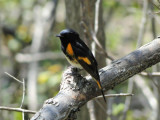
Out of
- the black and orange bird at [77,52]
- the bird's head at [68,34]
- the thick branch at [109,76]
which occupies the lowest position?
the thick branch at [109,76]

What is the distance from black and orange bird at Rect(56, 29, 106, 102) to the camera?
9.45 ft

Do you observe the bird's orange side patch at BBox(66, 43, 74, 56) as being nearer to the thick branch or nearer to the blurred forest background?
the thick branch

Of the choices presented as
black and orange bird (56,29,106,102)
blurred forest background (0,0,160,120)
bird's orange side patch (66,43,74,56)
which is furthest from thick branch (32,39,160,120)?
blurred forest background (0,0,160,120)

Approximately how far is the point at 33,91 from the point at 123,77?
3511 millimetres

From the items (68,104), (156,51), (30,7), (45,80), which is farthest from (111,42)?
(68,104)

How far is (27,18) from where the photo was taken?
795 cm

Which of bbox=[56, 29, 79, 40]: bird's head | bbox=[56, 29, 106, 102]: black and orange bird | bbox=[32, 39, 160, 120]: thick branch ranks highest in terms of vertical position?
bbox=[56, 29, 79, 40]: bird's head

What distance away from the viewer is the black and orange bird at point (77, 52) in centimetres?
288

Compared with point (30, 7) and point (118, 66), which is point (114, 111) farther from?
point (30, 7)

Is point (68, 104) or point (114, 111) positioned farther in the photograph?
point (114, 111)

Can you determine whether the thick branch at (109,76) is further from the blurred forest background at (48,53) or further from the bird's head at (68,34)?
the blurred forest background at (48,53)

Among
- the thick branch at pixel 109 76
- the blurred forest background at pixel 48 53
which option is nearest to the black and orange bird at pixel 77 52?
the thick branch at pixel 109 76

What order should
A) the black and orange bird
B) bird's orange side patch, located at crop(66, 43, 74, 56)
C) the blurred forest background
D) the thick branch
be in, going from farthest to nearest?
the blurred forest background, bird's orange side patch, located at crop(66, 43, 74, 56), the black and orange bird, the thick branch

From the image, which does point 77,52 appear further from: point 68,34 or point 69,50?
point 68,34
